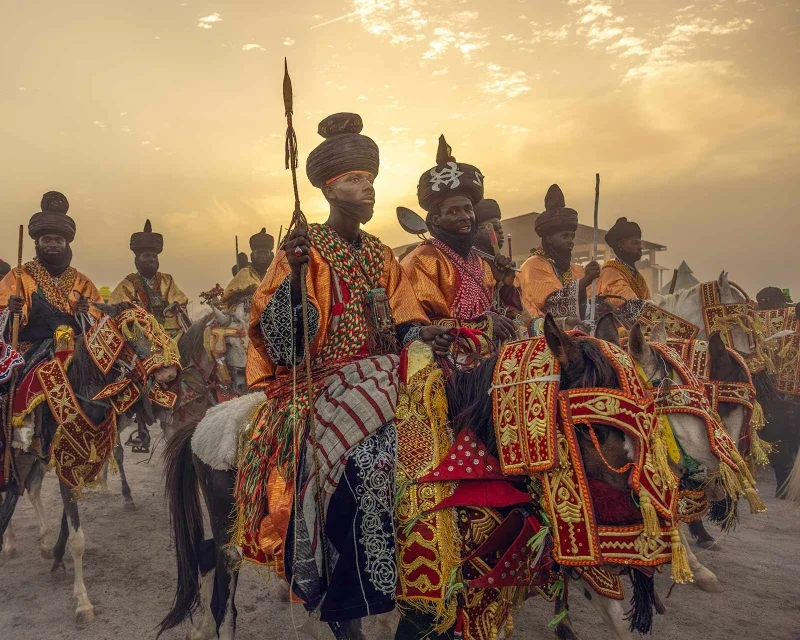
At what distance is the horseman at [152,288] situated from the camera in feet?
30.0

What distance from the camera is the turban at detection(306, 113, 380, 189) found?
3.21 meters

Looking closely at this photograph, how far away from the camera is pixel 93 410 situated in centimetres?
548

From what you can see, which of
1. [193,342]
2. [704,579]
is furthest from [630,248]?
[193,342]

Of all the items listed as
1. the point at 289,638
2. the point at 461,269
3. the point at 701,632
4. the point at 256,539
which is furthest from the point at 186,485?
the point at 701,632

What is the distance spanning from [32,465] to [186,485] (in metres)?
2.99

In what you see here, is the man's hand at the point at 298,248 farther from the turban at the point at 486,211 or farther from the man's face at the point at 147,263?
the man's face at the point at 147,263

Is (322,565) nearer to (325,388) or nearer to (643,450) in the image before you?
(325,388)

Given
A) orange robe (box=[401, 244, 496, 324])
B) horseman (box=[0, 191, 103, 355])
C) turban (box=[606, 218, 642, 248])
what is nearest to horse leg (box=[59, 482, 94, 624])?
horseman (box=[0, 191, 103, 355])

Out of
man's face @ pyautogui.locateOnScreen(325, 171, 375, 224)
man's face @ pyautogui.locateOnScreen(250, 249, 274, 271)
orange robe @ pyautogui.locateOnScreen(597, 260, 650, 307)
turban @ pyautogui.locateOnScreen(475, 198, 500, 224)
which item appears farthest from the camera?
man's face @ pyautogui.locateOnScreen(250, 249, 274, 271)

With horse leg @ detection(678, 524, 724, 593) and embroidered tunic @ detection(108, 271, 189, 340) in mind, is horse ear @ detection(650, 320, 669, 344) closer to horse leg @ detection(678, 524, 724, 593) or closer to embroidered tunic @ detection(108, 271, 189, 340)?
horse leg @ detection(678, 524, 724, 593)

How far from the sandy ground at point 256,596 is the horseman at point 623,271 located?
3239mm

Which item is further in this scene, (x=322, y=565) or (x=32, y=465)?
(x=32, y=465)

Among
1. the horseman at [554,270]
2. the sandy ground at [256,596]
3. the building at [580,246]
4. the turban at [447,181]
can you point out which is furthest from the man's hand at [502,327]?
the building at [580,246]

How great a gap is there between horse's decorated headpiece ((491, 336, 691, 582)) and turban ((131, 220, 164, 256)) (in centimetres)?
858
